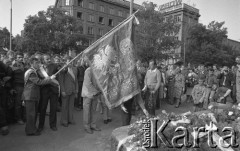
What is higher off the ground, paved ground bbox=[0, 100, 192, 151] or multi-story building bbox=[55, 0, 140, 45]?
multi-story building bbox=[55, 0, 140, 45]

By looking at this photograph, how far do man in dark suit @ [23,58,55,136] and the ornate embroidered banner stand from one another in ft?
4.55

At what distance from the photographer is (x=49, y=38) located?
33.6 metres

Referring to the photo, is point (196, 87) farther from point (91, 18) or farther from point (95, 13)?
point (95, 13)

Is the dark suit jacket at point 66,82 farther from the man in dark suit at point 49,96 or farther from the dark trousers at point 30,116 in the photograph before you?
the dark trousers at point 30,116

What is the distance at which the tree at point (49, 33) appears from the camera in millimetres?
32500

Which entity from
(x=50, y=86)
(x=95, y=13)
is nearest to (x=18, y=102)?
(x=50, y=86)

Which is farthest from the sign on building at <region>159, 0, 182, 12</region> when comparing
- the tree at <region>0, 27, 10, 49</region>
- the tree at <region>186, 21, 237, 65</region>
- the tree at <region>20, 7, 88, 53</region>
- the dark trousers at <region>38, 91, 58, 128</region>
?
the dark trousers at <region>38, 91, 58, 128</region>

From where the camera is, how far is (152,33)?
3109 centimetres

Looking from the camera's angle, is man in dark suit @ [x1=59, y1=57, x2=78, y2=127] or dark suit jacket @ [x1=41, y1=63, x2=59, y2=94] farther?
man in dark suit @ [x1=59, y1=57, x2=78, y2=127]

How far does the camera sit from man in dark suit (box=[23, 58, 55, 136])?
541cm

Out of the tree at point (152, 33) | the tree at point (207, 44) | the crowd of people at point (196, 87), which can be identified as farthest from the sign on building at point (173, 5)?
the crowd of people at point (196, 87)

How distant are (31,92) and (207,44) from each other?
3662 centimetres

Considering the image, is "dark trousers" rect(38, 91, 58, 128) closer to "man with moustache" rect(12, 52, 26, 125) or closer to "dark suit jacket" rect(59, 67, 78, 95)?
"dark suit jacket" rect(59, 67, 78, 95)

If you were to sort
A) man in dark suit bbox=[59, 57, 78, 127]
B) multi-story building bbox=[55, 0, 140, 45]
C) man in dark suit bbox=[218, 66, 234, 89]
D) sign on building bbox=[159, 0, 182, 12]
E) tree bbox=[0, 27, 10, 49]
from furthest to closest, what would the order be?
sign on building bbox=[159, 0, 182, 12] < tree bbox=[0, 27, 10, 49] < multi-story building bbox=[55, 0, 140, 45] < man in dark suit bbox=[218, 66, 234, 89] < man in dark suit bbox=[59, 57, 78, 127]
